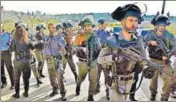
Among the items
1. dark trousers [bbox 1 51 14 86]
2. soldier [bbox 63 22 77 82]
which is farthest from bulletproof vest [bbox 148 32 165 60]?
dark trousers [bbox 1 51 14 86]

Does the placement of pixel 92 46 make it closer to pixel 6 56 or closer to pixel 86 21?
pixel 86 21

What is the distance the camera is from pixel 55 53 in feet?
18.6

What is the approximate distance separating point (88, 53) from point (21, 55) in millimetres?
943

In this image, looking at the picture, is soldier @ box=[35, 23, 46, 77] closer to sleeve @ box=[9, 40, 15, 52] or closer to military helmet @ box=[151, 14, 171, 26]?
sleeve @ box=[9, 40, 15, 52]

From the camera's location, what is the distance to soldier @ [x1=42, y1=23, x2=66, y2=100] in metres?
5.61

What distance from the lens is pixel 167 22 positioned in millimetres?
5238

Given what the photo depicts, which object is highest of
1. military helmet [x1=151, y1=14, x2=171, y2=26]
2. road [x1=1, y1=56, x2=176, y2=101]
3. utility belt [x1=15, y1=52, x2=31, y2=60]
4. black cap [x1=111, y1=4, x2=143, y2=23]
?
black cap [x1=111, y1=4, x2=143, y2=23]

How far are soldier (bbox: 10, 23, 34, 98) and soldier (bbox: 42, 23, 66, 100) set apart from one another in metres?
0.25

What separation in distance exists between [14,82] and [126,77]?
7.04 feet

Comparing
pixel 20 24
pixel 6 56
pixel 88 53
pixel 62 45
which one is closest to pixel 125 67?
pixel 88 53

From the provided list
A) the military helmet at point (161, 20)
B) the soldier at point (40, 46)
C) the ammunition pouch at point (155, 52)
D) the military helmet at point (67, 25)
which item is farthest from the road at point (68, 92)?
the military helmet at point (161, 20)

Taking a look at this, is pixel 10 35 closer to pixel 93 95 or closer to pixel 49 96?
pixel 49 96

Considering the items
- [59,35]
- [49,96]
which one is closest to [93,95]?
[49,96]

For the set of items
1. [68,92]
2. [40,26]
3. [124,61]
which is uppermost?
[40,26]
